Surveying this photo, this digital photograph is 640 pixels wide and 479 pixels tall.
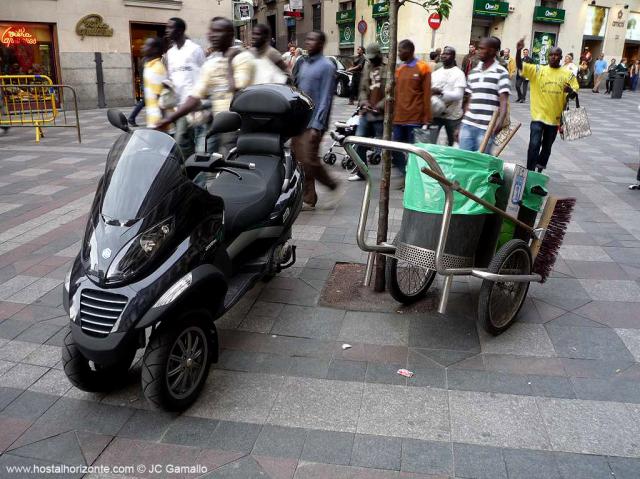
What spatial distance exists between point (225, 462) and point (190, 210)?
1.28 metres

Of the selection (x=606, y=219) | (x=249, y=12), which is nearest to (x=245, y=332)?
(x=606, y=219)

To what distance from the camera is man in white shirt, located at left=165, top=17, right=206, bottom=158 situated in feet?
20.7

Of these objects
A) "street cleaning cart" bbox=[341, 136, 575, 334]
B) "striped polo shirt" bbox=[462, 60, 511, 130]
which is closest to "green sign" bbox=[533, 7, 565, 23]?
"striped polo shirt" bbox=[462, 60, 511, 130]

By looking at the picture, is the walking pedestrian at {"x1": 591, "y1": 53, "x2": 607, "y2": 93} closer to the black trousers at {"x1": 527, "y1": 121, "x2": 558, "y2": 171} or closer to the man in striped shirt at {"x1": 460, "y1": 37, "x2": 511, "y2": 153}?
the black trousers at {"x1": 527, "y1": 121, "x2": 558, "y2": 171}

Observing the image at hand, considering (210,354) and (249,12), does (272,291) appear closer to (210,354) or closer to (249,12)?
(210,354)

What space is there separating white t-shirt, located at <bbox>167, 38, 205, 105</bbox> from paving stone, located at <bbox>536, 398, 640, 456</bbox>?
4.82 meters

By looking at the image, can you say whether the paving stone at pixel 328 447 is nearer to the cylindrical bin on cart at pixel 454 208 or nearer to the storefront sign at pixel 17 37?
the cylindrical bin on cart at pixel 454 208

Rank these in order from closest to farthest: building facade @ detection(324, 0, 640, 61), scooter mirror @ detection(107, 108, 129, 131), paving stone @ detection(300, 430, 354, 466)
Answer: paving stone @ detection(300, 430, 354, 466), scooter mirror @ detection(107, 108, 129, 131), building facade @ detection(324, 0, 640, 61)

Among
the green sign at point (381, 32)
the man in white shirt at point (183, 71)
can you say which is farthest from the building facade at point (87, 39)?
the man in white shirt at point (183, 71)

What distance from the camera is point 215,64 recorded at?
572 centimetres

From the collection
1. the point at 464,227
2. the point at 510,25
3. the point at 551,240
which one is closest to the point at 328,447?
the point at 464,227

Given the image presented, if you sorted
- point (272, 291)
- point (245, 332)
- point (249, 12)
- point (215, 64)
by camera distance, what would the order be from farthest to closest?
point (249, 12), point (215, 64), point (272, 291), point (245, 332)

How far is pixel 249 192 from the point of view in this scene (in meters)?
4.10

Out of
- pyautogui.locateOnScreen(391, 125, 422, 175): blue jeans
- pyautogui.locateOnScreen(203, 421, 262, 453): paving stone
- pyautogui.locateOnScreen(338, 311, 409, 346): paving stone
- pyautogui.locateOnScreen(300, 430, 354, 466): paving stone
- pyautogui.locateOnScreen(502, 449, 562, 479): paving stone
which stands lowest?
pyautogui.locateOnScreen(203, 421, 262, 453): paving stone
